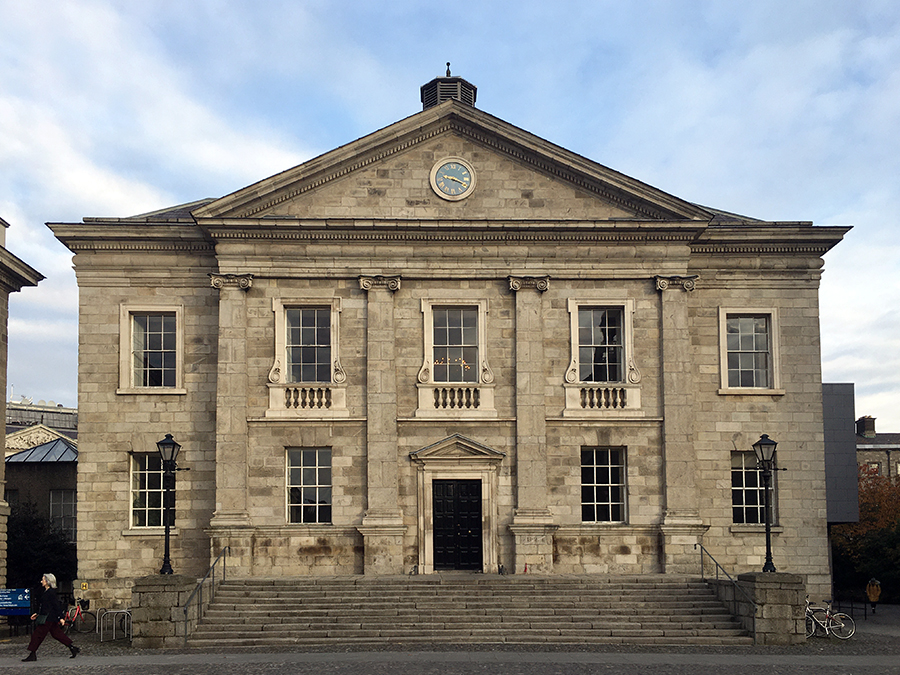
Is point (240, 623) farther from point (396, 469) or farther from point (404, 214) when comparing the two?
point (404, 214)

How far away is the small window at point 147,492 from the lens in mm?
23891

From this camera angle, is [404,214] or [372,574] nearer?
[372,574]

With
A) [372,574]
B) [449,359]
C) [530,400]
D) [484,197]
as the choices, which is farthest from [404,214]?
[372,574]

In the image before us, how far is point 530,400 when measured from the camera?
927 inches

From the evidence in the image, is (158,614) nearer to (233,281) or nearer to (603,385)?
(233,281)

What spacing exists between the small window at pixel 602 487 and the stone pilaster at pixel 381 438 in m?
4.91

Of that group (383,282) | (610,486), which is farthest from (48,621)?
(610,486)

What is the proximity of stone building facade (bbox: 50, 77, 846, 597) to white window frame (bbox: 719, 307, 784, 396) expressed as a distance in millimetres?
62

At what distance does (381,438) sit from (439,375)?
228 centimetres

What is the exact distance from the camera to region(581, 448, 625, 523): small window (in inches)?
933

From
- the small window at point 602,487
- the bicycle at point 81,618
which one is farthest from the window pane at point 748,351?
the bicycle at point 81,618

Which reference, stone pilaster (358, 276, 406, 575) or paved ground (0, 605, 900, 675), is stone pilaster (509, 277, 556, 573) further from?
paved ground (0, 605, 900, 675)

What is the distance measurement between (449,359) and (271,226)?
5832 mm

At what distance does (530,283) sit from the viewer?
78.6 feet
